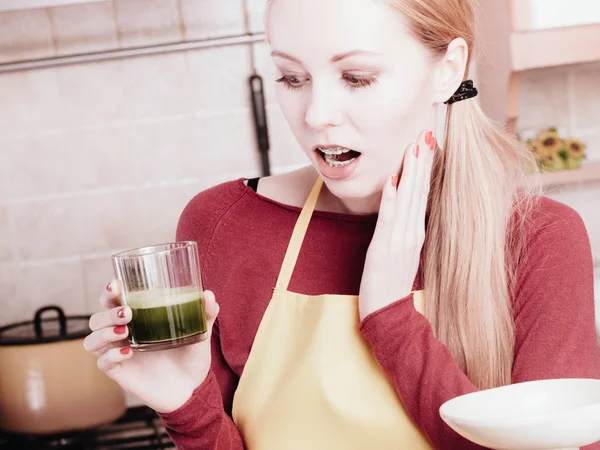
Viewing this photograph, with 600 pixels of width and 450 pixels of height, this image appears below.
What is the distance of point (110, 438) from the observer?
2.00 metres

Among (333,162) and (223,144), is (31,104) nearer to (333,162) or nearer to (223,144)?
(223,144)

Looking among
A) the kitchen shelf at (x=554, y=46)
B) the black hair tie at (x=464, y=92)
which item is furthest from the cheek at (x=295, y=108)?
the kitchen shelf at (x=554, y=46)

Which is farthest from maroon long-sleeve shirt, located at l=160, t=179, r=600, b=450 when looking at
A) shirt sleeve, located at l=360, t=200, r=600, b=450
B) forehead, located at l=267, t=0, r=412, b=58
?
forehead, located at l=267, t=0, r=412, b=58

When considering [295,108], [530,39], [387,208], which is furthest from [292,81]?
[530,39]

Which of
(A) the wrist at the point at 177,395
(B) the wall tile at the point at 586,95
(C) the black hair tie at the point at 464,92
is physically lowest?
(A) the wrist at the point at 177,395

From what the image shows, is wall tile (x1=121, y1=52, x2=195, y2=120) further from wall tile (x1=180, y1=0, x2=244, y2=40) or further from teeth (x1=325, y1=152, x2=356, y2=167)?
teeth (x1=325, y1=152, x2=356, y2=167)

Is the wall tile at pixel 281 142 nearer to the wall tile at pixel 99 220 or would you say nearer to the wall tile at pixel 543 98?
the wall tile at pixel 99 220

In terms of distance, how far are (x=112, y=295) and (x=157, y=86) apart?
1.24m

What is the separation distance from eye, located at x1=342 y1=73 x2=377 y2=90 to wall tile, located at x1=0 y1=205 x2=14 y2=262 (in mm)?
1374

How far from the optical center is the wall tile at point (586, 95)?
2266 mm

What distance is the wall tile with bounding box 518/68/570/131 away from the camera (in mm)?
2250

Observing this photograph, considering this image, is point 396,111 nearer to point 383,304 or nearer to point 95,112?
point 383,304

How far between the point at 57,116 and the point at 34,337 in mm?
644

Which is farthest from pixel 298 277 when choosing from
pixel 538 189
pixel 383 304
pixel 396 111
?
pixel 538 189
